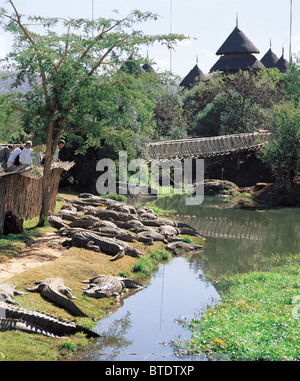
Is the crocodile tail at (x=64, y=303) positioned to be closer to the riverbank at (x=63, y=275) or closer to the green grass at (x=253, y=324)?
the riverbank at (x=63, y=275)

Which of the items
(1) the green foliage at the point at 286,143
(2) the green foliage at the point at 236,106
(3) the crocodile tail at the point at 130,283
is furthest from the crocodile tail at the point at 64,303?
(2) the green foliage at the point at 236,106

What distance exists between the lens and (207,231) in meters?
16.9

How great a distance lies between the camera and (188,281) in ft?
35.2

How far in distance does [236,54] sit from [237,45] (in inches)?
29.8

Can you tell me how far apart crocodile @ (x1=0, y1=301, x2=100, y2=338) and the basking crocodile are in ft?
14.5

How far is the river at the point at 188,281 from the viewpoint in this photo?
7.02 metres

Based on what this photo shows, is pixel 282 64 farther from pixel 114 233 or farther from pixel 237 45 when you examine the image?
pixel 114 233

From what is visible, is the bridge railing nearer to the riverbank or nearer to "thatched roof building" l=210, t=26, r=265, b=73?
the riverbank

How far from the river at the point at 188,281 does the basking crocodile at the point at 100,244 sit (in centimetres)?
90

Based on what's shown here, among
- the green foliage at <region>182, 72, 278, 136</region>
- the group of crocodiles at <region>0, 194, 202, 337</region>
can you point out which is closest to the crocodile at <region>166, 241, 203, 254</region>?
the group of crocodiles at <region>0, 194, 202, 337</region>

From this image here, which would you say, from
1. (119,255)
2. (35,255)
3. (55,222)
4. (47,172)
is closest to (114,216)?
(55,222)

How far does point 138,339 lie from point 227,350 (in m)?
1.48
